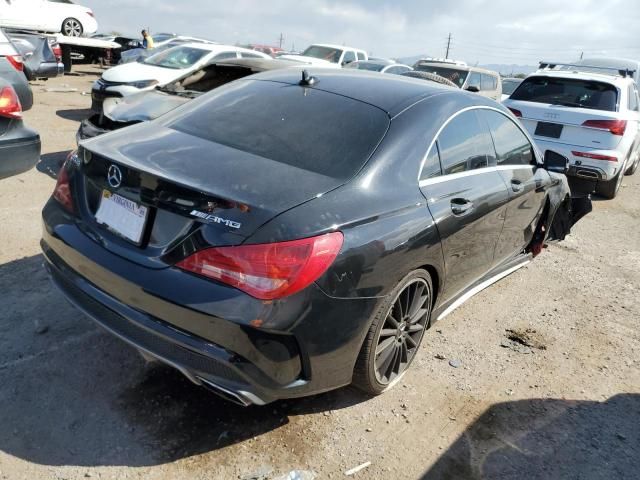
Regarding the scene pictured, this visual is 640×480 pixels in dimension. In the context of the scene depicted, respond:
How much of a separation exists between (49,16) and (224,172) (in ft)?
60.4

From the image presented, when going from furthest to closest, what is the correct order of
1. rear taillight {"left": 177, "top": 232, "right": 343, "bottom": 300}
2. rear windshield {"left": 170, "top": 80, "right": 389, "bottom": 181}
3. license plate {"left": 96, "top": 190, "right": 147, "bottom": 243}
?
rear windshield {"left": 170, "top": 80, "right": 389, "bottom": 181}
license plate {"left": 96, "top": 190, "right": 147, "bottom": 243}
rear taillight {"left": 177, "top": 232, "right": 343, "bottom": 300}

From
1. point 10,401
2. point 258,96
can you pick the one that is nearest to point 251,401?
point 10,401

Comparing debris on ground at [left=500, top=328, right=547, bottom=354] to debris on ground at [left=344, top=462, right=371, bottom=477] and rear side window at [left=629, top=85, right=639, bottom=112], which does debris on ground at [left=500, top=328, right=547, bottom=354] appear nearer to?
debris on ground at [left=344, top=462, right=371, bottom=477]

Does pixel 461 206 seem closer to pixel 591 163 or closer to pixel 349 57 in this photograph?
pixel 591 163

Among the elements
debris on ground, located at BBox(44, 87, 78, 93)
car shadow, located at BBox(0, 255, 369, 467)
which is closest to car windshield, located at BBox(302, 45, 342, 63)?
debris on ground, located at BBox(44, 87, 78, 93)

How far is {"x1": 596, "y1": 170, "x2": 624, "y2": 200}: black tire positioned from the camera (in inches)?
319

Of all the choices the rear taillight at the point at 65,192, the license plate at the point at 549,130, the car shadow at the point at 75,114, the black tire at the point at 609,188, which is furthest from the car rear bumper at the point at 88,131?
the black tire at the point at 609,188

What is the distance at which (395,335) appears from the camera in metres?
2.77

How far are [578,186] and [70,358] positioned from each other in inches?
317

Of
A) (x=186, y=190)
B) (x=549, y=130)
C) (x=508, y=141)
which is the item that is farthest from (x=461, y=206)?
(x=549, y=130)

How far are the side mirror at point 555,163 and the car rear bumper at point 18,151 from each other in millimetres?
4425

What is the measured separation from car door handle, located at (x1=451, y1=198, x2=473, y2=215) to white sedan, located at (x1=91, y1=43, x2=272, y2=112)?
5367 mm

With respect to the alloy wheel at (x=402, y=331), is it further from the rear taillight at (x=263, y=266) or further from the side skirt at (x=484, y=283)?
the rear taillight at (x=263, y=266)

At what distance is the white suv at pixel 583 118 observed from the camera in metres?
7.04
